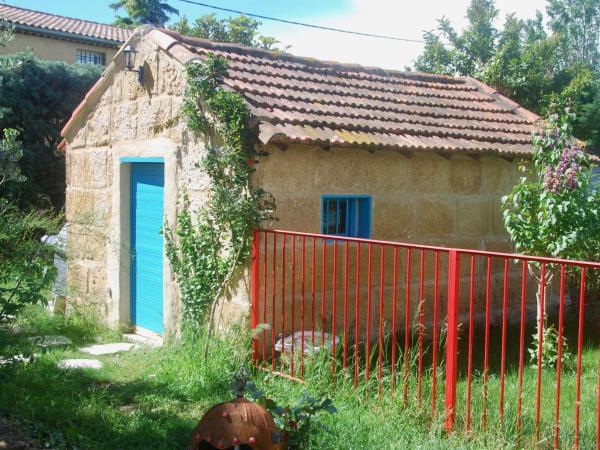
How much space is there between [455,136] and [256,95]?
2579 mm

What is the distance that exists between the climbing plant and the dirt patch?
7.64 feet

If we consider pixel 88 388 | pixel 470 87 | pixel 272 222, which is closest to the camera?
pixel 88 388

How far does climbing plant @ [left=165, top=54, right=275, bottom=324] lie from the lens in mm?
6391

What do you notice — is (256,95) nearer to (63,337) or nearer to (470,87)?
(63,337)

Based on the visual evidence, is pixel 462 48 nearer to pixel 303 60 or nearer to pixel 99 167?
pixel 303 60

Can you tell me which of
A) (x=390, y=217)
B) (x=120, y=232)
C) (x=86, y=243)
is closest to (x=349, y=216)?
(x=390, y=217)

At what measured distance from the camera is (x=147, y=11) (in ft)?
128

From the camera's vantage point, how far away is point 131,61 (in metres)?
8.09

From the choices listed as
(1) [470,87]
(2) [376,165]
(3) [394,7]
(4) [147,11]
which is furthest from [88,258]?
(4) [147,11]

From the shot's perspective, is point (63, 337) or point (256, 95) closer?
point (256, 95)

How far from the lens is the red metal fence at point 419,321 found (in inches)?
174

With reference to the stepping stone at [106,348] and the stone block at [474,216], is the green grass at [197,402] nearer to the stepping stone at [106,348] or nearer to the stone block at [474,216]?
the stepping stone at [106,348]

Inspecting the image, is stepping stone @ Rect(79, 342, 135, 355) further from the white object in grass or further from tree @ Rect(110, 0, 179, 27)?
tree @ Rect(110, 0, 179, 27)

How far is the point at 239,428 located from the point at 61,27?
82.7 feet
